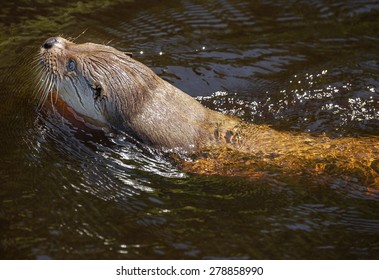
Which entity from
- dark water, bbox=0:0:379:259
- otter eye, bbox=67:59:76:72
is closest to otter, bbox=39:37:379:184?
otter eye, bbox=67:59:76:72

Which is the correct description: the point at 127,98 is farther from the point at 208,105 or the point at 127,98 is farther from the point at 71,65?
the point at 208,105

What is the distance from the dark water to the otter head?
8.3 inches

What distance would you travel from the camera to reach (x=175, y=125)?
4.66m

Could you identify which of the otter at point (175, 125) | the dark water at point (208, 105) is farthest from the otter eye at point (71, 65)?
the dark water at point (208, 105)

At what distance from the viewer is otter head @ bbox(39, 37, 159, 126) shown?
469 centimetres

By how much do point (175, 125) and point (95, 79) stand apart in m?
0.70

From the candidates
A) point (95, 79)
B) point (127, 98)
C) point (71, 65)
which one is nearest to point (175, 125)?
point (127, 98)

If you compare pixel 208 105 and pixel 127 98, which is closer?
pixel 127 98

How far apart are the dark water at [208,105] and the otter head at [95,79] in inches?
8.3

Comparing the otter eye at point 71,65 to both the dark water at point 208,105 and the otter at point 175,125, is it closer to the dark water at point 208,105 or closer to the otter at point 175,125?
Result: the otter at point 175,125

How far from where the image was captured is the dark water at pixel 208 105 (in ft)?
12.7

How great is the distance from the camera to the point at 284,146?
476cm

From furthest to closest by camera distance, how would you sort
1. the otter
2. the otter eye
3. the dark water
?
the otter eye → the otter → the dark water

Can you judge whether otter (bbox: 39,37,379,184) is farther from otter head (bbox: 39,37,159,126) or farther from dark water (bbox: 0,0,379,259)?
dark water (bbox: 0,0,379,259)
